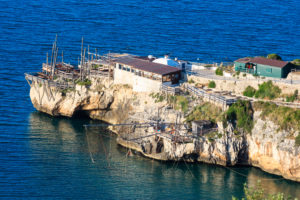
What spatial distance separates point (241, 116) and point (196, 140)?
8240 mm

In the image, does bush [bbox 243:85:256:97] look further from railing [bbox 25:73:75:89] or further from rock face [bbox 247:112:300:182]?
railing [bbox 25:73:75:89]

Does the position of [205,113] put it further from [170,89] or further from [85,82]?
[85,82]

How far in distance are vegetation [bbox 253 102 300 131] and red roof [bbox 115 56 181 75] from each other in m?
17.8

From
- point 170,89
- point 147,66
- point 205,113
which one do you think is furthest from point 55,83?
point 205,113

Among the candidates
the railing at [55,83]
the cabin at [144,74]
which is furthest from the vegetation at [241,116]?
the railing at [55,83]

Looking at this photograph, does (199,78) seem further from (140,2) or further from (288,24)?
(140,2)

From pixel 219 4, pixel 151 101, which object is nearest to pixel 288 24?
pixel 219 4

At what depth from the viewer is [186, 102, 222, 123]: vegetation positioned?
106750 millimetres

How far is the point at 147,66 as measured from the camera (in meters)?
119

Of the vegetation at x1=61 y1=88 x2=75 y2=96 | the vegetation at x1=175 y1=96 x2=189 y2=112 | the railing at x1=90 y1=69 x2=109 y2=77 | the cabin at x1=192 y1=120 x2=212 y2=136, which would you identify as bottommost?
the cabin at x1=192 y1=120 x2=212 y2=136

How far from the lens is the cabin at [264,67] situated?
366 feet

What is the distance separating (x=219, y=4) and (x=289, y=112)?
93.8 m

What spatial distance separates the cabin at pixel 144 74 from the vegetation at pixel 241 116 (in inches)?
577

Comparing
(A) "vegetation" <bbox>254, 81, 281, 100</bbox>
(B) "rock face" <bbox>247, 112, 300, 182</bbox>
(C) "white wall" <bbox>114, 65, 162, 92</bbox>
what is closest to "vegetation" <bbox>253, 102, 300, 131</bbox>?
(B) "rock face" <bbox>247, 112, 300, 182</bbox>
